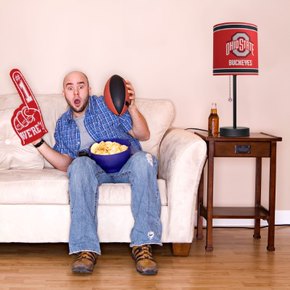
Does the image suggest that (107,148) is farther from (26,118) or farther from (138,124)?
(26,118)

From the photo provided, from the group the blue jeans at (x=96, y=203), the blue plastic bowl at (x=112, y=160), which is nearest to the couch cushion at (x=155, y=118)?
the blue plastic bowl at (x=112, y=160)

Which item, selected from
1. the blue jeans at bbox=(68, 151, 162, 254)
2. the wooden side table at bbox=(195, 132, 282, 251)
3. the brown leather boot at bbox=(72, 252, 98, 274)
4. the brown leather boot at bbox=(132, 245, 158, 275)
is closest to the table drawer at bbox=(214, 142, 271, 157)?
the wooden side table at bbox=(195, 132, 282, 251)

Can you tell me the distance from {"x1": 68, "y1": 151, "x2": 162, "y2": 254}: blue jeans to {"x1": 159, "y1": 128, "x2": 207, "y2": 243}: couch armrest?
96 mm

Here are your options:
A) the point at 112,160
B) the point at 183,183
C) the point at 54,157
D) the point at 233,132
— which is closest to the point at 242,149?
the point at 233,132

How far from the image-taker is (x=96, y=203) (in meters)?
3.03

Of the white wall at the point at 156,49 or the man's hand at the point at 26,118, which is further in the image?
the white wall at the point at 156,49

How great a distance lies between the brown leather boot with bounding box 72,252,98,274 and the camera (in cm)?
284

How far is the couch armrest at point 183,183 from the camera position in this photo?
3.07 meters

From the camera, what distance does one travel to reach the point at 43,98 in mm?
3625

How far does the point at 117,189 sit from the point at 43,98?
0.87 meters

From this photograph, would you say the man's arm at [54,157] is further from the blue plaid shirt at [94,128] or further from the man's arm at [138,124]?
the man's arm at [138,124]

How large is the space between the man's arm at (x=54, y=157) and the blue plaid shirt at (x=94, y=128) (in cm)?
6

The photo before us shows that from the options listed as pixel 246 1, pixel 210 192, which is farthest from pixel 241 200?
pixel 246 1

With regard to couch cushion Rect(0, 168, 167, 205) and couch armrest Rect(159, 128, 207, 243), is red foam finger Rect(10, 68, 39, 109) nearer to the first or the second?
couch cushion Rect(0, 168, 167, 205)
